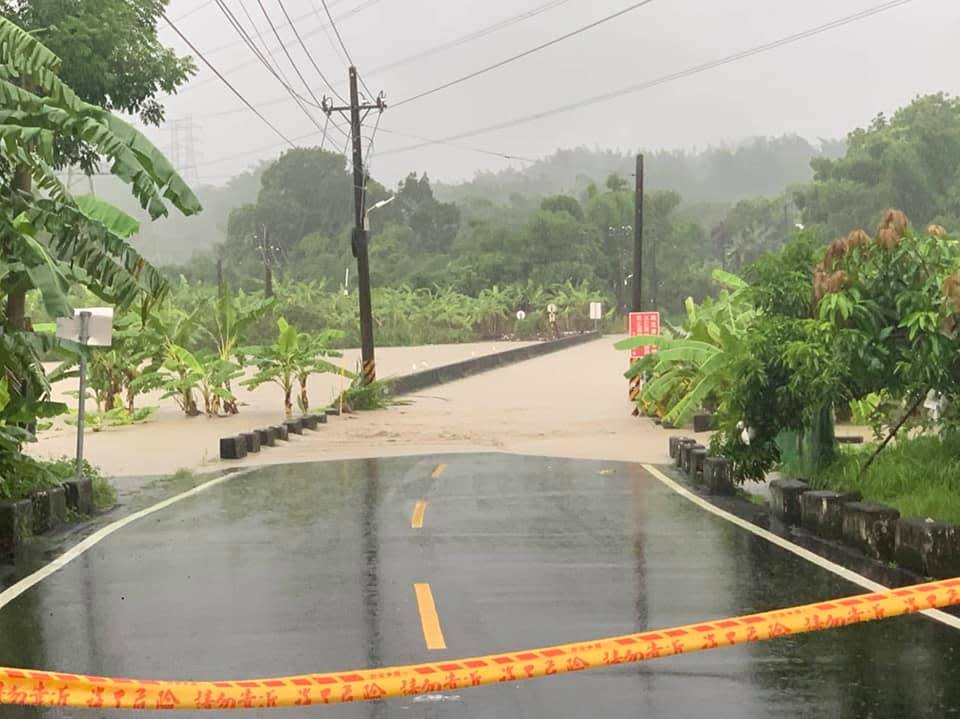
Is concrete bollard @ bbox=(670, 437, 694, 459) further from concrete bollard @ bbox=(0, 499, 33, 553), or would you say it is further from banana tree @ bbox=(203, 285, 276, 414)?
banana tree @ bbox=(203, 285, 276, 414)

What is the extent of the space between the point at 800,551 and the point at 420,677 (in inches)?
315

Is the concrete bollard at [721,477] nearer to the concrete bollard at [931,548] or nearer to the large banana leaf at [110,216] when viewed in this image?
the concrete bollard at [931,548]

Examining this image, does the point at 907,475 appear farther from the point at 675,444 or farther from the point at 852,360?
the point at 675,444

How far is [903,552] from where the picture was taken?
11117 millimetres

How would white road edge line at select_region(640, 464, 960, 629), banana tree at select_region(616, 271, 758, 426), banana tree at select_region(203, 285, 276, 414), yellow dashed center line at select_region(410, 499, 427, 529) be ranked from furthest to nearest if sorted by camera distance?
banana tree at select_region(203, 285, 276, 414), banana tree at select_region(616, 271, 758, 426), yellow dashed center line at select_region(410, 499, 427, 529), white road edge line at select_region(640, 464, 960, 629)

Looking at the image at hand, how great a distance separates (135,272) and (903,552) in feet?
25.1

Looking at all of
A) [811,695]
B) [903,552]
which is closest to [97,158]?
[903,552]

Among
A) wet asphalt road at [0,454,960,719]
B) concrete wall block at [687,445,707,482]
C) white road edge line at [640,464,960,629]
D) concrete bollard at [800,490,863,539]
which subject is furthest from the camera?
concrete wall block at [687,445,707,482]

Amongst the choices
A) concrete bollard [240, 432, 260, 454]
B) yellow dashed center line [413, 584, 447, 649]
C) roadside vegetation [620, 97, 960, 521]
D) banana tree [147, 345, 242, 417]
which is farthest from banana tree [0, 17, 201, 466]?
banana tree [147, 345, 242, 417]

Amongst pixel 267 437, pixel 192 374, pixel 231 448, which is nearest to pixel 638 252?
pixel 192 374

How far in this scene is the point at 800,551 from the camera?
12.4 m

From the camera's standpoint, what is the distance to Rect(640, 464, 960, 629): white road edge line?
9.13 meters

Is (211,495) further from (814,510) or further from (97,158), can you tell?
(814,510)

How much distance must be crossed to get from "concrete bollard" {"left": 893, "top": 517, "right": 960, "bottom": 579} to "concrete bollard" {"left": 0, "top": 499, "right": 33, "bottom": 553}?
846cm
